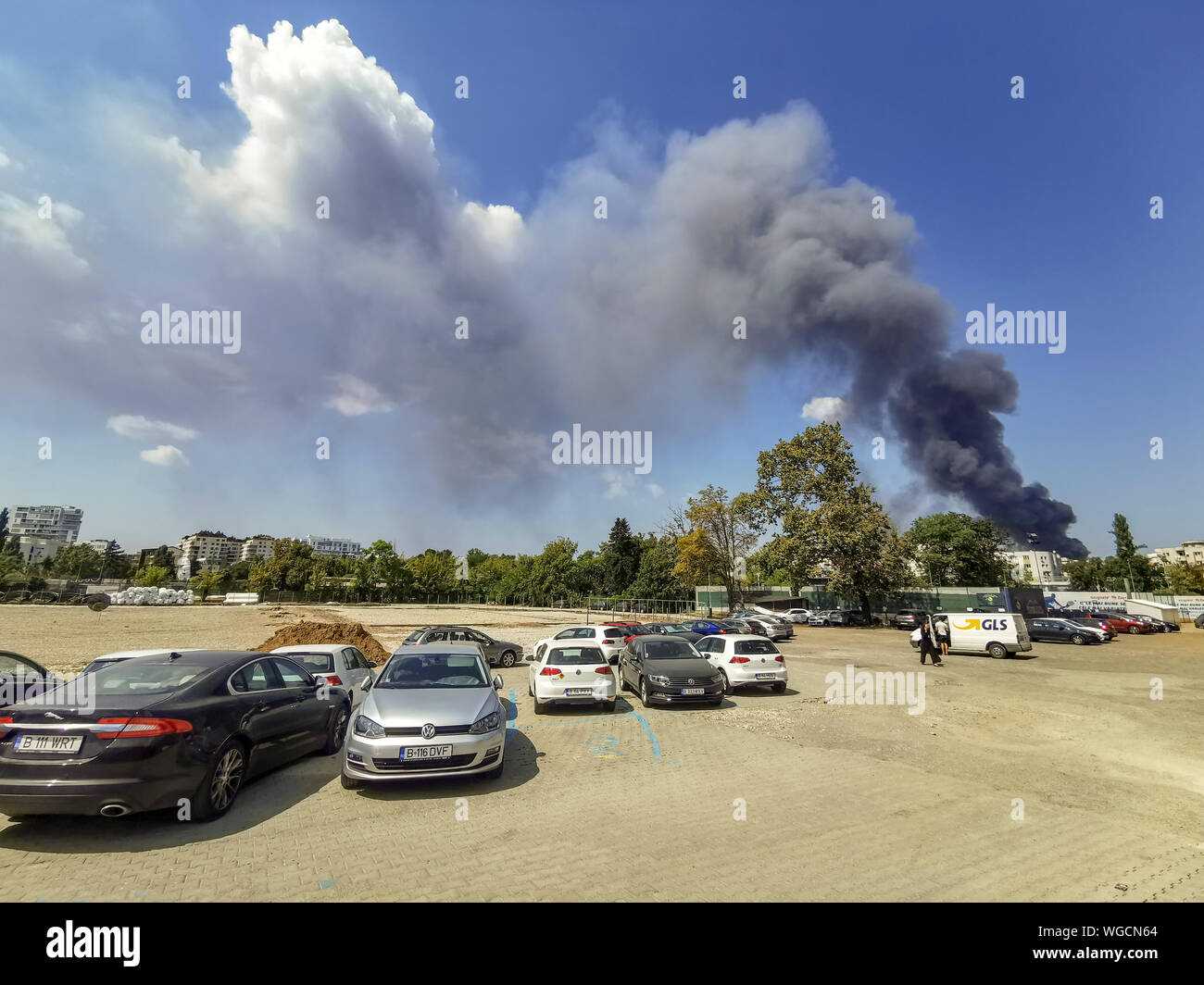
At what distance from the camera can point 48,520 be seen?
192375mm

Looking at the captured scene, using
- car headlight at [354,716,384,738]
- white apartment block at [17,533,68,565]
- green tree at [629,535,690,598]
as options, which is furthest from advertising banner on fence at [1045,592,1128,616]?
white apartment block at [17,533,68,565]

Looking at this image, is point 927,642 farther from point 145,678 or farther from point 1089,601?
point 1089,601

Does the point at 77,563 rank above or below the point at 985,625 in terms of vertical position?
below

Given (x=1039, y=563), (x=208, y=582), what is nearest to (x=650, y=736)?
(x=208, y=582)

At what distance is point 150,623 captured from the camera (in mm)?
38281

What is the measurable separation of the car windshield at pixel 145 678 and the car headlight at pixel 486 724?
2.90m

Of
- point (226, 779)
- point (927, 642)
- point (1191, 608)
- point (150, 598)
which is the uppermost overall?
point (226, 779)

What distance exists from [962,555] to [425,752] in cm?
8352

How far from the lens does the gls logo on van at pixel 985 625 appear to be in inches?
919

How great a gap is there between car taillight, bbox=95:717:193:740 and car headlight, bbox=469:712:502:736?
2.78 m

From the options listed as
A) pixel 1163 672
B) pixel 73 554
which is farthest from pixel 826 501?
pixel 73 554

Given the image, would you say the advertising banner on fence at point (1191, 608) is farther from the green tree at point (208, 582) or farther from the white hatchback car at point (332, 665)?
the green tree at point (208, 582)

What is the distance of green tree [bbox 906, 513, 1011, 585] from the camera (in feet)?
238
